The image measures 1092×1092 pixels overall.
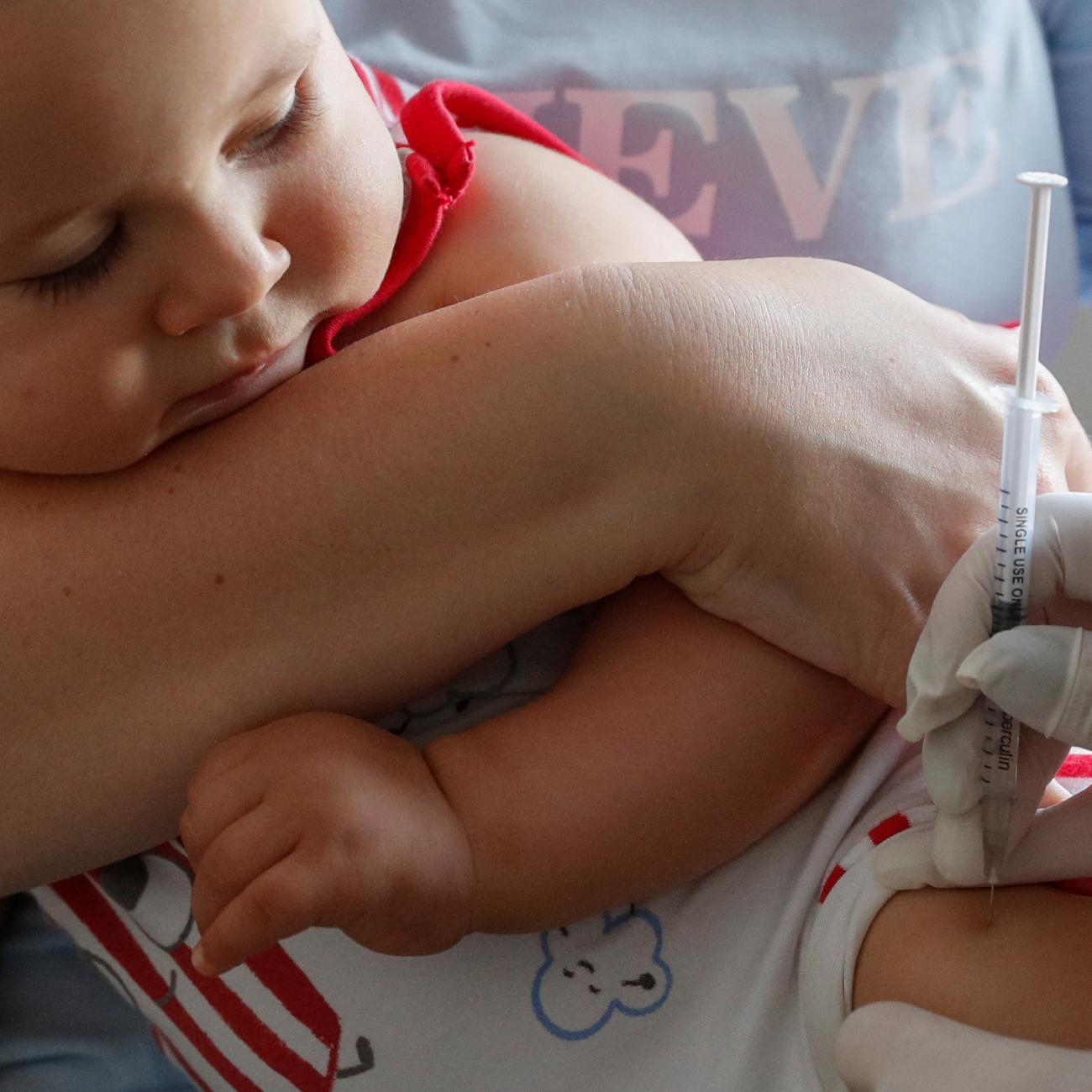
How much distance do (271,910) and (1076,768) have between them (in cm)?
48

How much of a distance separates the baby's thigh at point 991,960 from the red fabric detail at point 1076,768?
125 mm

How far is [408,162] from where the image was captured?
2.93 ft

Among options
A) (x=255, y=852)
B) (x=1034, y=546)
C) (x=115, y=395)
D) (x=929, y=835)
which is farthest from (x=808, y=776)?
(x=115, y=395)

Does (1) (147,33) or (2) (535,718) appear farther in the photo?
(2) (535,718)

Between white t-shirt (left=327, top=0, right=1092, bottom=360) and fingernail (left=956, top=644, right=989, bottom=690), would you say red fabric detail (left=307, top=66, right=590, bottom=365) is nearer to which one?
white t-shirt (left=327, top=0, right=1092, bottom=360)

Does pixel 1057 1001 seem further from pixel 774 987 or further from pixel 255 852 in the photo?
pixel 255 852

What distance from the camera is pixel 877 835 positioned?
0.73 m

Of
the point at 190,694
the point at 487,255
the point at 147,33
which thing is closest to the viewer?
the point at 147,33

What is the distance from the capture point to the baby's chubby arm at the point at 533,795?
0.64 meters

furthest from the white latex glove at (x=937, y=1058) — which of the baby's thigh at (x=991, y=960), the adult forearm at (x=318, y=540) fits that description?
the adult forearm at (x=318, y=540)

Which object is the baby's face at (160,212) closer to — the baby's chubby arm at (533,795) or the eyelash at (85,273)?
the eyelash at (85,273)

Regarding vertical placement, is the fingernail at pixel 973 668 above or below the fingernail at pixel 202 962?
above

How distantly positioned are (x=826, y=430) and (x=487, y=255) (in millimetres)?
285

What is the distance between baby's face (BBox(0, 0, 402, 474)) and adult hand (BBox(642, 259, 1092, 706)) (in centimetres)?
19
